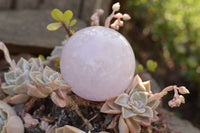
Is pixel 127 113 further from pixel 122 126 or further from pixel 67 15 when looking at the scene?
pixel 67 15

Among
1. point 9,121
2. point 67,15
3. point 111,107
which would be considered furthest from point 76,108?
point 67,15

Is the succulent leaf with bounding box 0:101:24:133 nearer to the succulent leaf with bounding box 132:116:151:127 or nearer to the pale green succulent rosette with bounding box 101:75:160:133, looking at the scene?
the pale green succulent rosette with bounding box 101:75:160:133

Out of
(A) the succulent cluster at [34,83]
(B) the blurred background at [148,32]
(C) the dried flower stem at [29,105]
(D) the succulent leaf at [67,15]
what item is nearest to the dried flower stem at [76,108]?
(A) the succulent cluster at [34,83]

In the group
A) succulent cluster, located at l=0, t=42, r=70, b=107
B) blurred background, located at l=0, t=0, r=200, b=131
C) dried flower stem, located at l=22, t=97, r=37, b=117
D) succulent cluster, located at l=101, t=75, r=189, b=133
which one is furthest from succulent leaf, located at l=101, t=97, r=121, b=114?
blurred background, located at l=0, t=0, r=200, b=131

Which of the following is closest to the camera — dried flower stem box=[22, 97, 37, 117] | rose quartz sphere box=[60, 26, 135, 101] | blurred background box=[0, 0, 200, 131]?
rose quartz sphere box=[60, 26, 135, 101]

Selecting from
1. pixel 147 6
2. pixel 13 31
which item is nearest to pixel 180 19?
pixel 147 6

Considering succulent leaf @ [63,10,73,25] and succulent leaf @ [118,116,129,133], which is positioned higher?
succulent leaf @ [63,10,73,25]

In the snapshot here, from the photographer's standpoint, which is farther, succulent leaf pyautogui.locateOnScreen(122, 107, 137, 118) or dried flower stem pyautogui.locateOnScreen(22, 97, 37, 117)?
dried flower stem pyautogui.locateOnScreen(22, 97, 37, 117)
